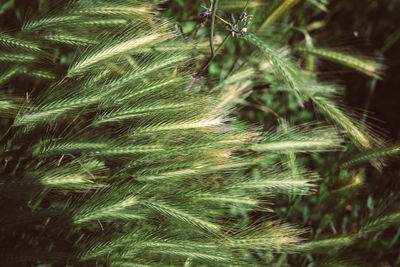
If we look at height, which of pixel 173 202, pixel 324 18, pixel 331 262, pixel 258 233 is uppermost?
pixel 324 18

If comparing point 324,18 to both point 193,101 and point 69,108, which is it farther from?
point 69,108

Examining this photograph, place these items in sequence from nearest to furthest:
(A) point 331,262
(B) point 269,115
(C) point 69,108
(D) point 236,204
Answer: (C) point 69,108
(D) point 236,204
(A) point 331,262
(B) point 269,115

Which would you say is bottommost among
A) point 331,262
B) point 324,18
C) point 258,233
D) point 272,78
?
point 331,262

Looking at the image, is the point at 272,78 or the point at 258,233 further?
the point at 272,78

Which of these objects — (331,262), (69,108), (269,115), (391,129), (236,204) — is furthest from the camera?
(391,129)

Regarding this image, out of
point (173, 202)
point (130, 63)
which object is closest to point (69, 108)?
point (130, 63)

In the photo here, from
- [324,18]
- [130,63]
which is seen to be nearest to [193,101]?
[130,63]

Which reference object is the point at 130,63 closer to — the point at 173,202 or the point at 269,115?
the point at 173,202

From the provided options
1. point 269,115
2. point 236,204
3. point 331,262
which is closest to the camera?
point 236,204

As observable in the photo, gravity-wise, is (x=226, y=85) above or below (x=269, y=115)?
above
